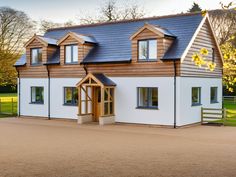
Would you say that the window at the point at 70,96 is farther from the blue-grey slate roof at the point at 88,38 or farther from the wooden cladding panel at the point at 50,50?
the blue-grey slate roof at the point at 88,38

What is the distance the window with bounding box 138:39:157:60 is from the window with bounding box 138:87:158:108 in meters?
1.81

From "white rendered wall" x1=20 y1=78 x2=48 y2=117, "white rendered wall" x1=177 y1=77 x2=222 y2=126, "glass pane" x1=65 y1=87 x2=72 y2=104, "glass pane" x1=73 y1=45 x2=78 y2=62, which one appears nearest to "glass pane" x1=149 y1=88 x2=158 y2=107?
"white rendered wall" x1=177 y1=77 x2=222 y2=126

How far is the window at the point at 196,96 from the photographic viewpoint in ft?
74.9

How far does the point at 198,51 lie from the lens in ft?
75.5

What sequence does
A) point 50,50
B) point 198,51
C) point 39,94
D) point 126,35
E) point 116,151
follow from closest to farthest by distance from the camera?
1. point 116,151
2. point 198,51
3. point 126,35
4. point 50,50
5. point 39,94

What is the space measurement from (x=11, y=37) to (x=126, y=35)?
74.3ft

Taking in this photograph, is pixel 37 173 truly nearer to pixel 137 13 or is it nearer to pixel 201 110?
pixel 201 110

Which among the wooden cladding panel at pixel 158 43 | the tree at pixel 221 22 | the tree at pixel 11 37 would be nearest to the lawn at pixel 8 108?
the tree at pixel 11 37

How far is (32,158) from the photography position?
1213cm

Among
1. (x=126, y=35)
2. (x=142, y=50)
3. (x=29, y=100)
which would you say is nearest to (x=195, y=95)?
(x=142, y=50)

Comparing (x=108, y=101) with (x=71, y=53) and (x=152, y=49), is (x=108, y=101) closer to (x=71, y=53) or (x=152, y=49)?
(x=152, y=49)

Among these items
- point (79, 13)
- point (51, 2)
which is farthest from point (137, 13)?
point (51, 2)

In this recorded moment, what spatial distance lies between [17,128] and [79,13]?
3200 cm

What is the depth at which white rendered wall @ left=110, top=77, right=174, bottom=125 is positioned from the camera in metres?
21.0
